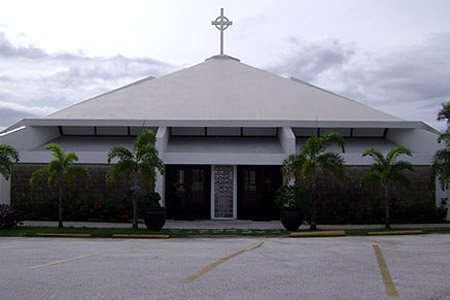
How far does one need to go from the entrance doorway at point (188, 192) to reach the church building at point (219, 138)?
4cm

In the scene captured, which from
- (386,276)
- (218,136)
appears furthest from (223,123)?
(386,276)

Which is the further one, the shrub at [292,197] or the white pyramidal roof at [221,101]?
the white pyramidal roof at [221,101]


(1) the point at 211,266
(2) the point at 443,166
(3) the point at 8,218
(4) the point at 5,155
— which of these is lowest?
(1) the point at 211,266

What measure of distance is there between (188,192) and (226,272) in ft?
43.6

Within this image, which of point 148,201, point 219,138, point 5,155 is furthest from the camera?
point 219,138

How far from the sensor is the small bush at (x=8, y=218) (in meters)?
17.1

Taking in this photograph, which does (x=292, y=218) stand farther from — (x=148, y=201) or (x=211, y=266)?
(x=211, y=266)

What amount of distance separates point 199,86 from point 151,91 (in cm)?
260

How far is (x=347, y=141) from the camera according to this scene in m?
23.1

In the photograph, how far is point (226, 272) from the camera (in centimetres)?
818

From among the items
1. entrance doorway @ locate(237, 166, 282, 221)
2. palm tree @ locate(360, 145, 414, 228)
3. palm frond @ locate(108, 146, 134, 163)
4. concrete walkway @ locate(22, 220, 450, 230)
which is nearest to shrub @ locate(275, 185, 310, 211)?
concrete walkway @ locate(22, 220, 450, 230)

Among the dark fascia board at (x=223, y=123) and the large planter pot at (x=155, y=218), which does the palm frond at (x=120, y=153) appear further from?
the dark fascia board at (x=223, y=123)

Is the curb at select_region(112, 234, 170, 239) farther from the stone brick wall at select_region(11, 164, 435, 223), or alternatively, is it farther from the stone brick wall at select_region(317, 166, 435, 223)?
the stone brick wall at select_region(317, 166, 435, 223)

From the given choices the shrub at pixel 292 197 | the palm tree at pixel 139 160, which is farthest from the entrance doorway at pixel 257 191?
the palm tree at pixel 139 160
